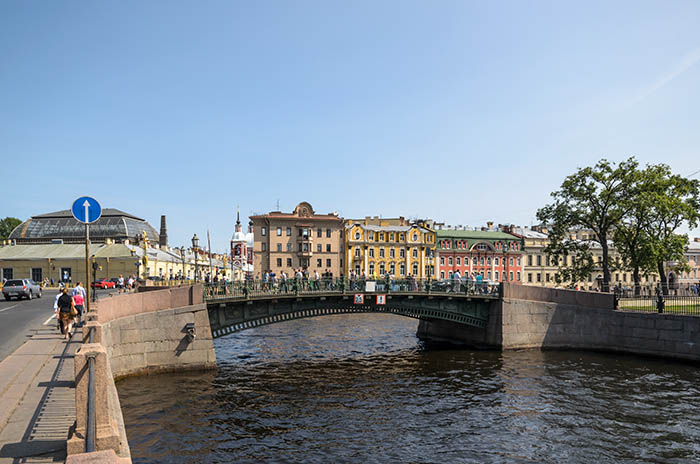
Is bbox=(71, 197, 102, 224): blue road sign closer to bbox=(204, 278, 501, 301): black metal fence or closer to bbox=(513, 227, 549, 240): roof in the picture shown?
bbox=(204, 278, 501, 301): black metal fence

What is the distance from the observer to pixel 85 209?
15031mm

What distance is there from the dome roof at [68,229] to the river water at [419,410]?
7198cm

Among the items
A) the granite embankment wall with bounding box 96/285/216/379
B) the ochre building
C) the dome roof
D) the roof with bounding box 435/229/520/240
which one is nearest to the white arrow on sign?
the granite embankment wall with bounding box 96/285/216/379

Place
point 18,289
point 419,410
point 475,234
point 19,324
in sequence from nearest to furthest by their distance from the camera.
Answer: point 419,410, point 19,324, point 18,289, point 475,234

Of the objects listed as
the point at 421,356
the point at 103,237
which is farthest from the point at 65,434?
the point at 103,237

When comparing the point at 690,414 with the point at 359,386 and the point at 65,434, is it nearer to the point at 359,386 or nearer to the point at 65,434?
the point at 359,386

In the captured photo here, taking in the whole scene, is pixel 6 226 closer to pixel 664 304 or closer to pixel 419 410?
pixel 419 410

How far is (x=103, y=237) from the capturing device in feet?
303

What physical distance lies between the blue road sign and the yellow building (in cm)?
7493

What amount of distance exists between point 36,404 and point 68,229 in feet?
313

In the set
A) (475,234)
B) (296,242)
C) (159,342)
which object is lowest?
(159,342)

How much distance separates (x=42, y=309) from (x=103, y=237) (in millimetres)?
63005

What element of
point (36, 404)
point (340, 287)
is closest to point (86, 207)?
point (36, 404)

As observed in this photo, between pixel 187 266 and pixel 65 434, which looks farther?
pixel 187 266
